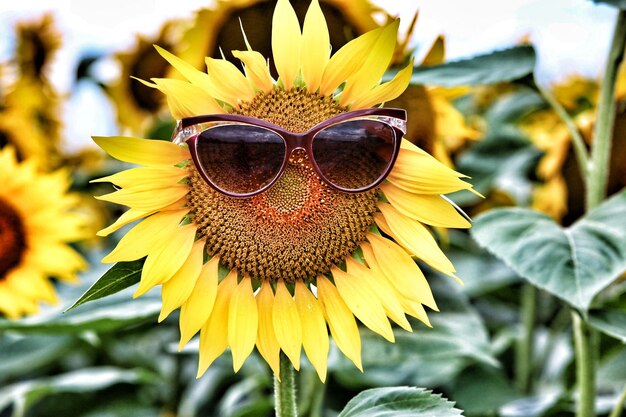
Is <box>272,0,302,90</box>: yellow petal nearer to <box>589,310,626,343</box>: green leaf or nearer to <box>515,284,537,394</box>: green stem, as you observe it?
<box>589,310,626,343</box>: green leaf

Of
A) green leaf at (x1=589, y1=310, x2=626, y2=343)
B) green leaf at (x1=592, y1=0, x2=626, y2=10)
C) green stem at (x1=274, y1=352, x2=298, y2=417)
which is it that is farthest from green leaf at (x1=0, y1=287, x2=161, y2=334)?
green leaf at (x1=592, y1=0, x2=626, y2=10)

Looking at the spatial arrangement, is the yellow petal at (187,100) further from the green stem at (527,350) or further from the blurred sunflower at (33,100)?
the blurred sunflower at (33,100)

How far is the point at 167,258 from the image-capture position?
0.47m

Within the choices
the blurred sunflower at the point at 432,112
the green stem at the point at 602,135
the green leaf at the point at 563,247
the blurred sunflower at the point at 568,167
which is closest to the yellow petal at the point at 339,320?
the green leaf at the point at 563,247

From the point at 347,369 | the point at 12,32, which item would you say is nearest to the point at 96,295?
the point at 347,369

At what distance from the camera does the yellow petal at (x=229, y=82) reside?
459 millimetres

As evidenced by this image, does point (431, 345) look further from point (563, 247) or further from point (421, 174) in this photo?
point (421, 174)

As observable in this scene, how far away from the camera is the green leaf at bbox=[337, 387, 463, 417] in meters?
0.49

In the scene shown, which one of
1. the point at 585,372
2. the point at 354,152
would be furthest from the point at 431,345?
the point at 354,152

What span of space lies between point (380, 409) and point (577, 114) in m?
0.81

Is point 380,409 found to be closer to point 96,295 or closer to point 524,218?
point 96,295

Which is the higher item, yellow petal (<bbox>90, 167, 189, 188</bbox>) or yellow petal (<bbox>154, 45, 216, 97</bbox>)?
yellow petal (<bbox>154, 45, 216, 97</bbox>)

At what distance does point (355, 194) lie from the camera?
1.63ft

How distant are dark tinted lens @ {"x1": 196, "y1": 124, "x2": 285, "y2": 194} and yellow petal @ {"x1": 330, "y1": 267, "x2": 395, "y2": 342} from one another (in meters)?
0.08
